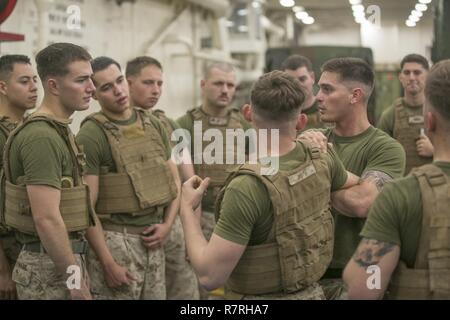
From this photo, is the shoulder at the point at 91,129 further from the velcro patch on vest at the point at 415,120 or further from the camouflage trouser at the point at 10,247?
the velcro patch on vest at the point at 415,120

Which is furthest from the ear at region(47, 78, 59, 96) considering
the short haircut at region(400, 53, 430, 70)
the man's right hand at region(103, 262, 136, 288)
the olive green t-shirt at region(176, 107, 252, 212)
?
the short haircut at region(400, 53, 430, 70)

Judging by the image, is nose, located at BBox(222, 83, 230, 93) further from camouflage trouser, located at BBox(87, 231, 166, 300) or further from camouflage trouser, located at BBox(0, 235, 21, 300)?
camouflage trouser, located at BBox(0, 235, 21, 300)

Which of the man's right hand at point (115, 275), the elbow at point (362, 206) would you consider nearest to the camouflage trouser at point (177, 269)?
the man's right hand at point (115, 275)

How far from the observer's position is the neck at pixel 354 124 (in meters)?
2.49

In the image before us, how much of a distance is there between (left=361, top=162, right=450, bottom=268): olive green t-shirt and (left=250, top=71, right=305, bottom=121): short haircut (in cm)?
48

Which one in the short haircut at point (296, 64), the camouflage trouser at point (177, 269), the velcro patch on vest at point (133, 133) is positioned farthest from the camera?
the short haircut at point (296, 64)

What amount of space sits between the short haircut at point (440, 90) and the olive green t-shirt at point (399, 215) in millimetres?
155

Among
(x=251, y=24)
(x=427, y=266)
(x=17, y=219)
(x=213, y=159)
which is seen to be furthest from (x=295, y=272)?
(x=251, y=24)

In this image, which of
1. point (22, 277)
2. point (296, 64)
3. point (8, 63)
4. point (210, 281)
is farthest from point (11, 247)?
point (296, 64)

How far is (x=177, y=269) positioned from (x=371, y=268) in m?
2.11

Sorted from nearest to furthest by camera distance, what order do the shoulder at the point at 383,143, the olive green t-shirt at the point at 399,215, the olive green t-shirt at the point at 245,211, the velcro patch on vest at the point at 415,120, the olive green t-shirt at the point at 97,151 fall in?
the olive green t-shirt at the point at 399,215
the olive green t-shirt at the point at 245,211
the shoulder at the point at 383,143
the olive green t-shirt at the point at 97,151
the velcro patch on vest at the point at 415,120

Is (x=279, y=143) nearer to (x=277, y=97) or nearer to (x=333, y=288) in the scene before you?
(x=277, y=97)

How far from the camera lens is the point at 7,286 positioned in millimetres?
2779
